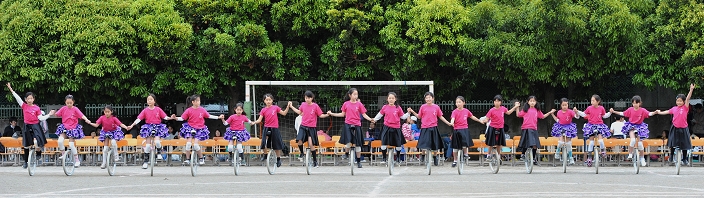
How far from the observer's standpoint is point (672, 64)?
89.4 ft

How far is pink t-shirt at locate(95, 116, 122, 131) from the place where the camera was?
23047 millimetres

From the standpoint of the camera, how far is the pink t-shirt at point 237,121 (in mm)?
22994

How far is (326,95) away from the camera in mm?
28656

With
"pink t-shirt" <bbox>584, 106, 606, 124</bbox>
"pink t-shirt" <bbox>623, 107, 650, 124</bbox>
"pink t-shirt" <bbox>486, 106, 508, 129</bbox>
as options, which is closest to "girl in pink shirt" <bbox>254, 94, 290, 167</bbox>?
"pink t-shirt" <bbox>486, 106, 508, 129</bbox>

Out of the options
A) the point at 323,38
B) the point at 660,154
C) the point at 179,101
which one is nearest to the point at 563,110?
the point at 660,154

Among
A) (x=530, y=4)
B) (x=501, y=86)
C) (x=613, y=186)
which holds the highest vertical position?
(x=530, y=4)

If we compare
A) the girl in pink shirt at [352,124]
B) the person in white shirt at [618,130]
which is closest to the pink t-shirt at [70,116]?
the girl in pink shirt at [352,124]

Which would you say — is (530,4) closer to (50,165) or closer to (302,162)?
(302,162)

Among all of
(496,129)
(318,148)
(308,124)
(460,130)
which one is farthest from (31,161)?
(496,129)

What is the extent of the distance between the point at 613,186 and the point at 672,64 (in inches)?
428

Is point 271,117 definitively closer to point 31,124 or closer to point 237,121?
point 237,121

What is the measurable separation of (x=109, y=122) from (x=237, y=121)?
272 cm

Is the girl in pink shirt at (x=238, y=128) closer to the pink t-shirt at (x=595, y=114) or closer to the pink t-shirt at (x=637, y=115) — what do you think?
the pink t-shirt at (x=595, y=114)

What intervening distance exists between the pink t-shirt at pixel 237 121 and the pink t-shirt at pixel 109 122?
7.81ft
